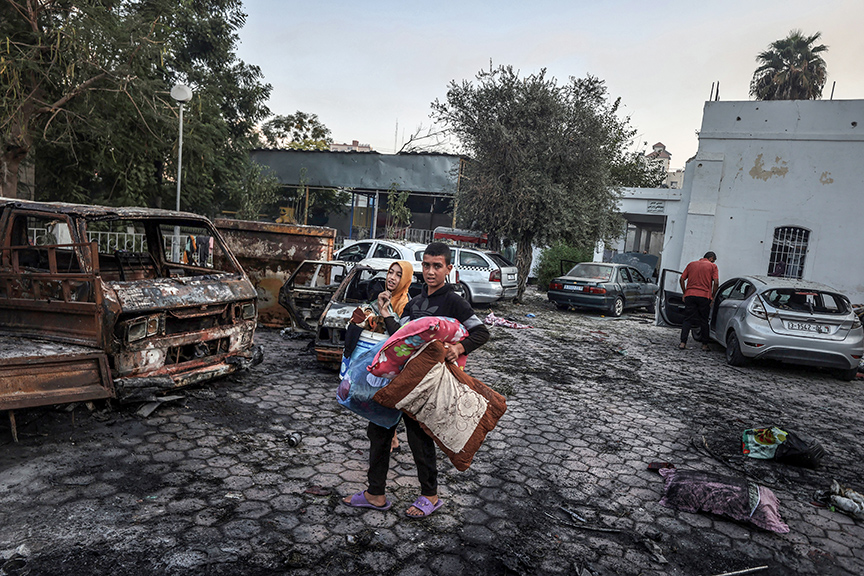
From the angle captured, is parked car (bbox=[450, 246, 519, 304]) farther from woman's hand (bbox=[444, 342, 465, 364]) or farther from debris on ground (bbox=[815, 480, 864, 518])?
woman's hand (bbox=[444, 342, 465, 364])

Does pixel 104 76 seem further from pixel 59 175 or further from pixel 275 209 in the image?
pixel 275 209

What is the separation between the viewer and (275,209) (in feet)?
103

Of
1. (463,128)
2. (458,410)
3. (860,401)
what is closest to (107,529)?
(458,410)

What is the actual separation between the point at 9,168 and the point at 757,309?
15.2m

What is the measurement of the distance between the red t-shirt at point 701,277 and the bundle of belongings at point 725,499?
6.94 m

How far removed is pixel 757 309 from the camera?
8.59 metres

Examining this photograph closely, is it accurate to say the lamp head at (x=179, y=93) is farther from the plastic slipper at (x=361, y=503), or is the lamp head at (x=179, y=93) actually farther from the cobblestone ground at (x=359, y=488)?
the plastic slipper at (x=361, y=503)

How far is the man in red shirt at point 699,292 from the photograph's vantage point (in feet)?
33.1

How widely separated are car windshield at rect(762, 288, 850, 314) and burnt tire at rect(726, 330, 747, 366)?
83 centimetres

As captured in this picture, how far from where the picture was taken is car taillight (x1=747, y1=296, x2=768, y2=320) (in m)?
8.52

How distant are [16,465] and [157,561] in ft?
5.62

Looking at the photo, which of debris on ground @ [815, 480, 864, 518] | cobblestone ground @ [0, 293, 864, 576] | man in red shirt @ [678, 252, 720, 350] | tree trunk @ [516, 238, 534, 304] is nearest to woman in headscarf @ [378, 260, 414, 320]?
cobblestone ground @ [0, 293, 864, 576]

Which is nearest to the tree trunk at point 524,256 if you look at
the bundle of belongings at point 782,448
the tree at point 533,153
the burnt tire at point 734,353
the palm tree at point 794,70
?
the tree at point 533,153

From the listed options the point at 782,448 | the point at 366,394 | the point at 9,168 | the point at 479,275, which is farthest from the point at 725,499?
the point at 9,168
